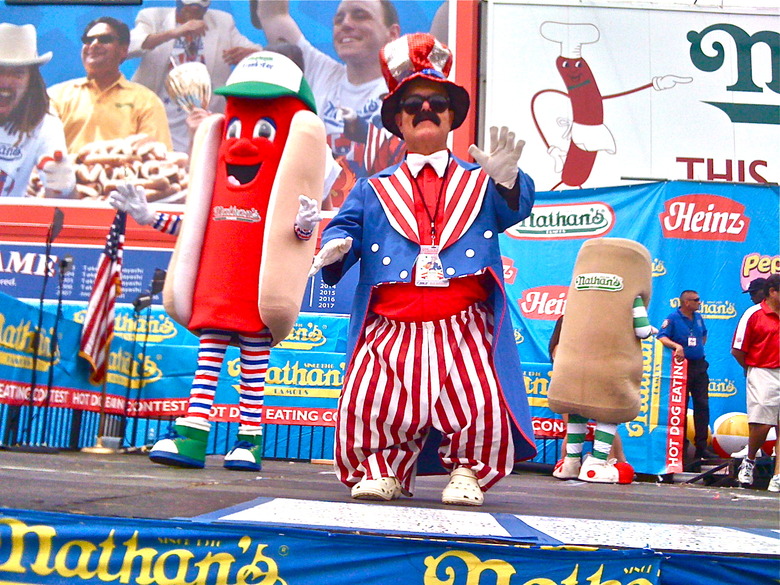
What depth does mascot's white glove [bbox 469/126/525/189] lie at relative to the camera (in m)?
3.04

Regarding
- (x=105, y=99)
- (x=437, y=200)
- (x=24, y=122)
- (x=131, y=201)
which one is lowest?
(x=437, y=200)

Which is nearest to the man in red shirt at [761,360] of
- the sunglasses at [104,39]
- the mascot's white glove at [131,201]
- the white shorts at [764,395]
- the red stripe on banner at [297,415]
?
the white shorts at [764,395]

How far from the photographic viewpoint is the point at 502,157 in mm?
3059

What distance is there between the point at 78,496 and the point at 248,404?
2269 mm

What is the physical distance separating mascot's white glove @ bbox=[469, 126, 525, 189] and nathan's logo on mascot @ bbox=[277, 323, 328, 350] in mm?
4634

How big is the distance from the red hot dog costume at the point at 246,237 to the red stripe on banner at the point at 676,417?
12.7ft

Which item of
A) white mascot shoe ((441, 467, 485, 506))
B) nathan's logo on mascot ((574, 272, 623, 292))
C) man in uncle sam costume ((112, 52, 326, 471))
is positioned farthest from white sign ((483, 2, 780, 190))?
white mascot shoe ((441, 467, 485, 506))

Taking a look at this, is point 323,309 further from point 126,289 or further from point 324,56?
point 324,56

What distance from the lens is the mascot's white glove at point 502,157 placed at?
3039 mm

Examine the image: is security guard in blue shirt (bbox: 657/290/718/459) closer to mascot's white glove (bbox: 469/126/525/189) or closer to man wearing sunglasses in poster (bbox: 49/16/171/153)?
mascot's white glove (bbox: 469/126/525/189)

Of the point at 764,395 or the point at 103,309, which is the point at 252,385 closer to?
the point at 103,309

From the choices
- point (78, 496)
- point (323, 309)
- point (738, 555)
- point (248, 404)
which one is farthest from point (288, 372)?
point (738, 555)

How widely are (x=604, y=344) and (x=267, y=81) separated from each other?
269cm

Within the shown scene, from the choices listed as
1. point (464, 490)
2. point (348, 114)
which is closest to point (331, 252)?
point (464, 490)
